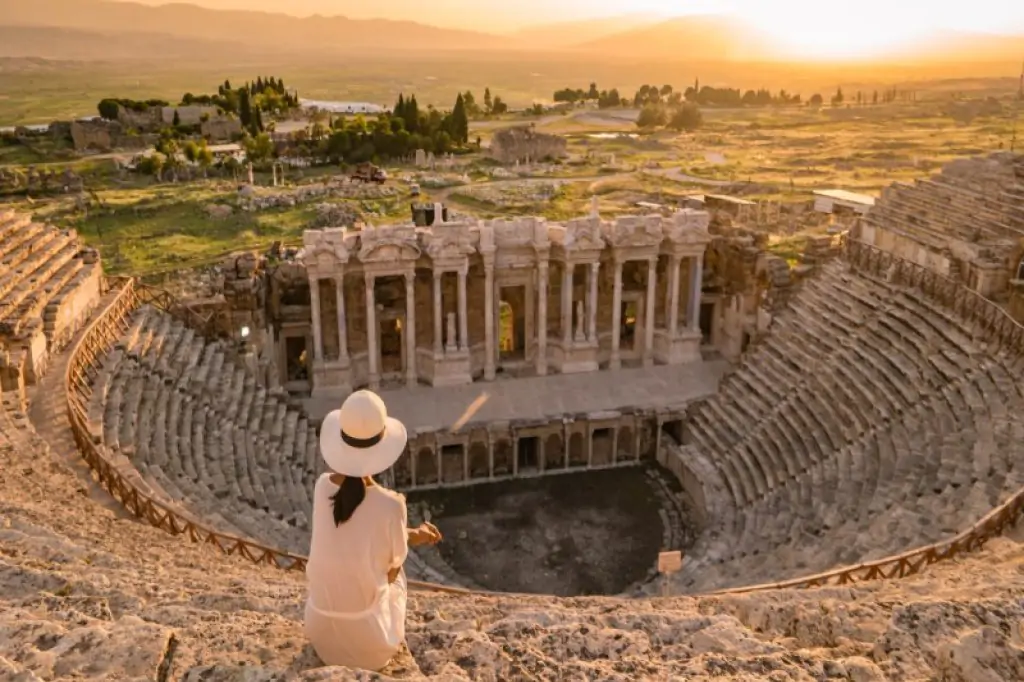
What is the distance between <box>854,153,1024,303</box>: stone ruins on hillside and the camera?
22.4 m

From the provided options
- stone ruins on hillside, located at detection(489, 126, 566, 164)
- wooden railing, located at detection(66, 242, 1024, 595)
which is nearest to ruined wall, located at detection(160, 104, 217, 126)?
stone ruins on hillside, located at detection(489, 126, 566, 164)

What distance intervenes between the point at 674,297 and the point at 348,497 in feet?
77.3

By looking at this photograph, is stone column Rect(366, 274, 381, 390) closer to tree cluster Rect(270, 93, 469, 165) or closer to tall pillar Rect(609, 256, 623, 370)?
tall pillar Rect(609, 256, 623, 370)

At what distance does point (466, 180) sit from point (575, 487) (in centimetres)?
4870

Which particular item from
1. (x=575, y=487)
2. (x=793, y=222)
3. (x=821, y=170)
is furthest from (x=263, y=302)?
(x=821, y=170)

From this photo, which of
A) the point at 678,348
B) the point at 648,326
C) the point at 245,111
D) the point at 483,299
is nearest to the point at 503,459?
the point at 483,299

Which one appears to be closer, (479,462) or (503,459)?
(479,462)

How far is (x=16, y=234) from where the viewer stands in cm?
2469

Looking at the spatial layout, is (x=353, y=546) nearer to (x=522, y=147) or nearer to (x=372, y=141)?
(x=372, y=141)

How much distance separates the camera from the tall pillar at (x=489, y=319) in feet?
91.4

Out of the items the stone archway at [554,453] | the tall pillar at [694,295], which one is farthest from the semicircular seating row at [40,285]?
the tall pillar at [694,295]

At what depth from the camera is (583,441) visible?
86.7 feet

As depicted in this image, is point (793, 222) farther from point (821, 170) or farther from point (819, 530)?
point (819, 530)

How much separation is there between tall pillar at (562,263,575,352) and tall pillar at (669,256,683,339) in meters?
3.37
